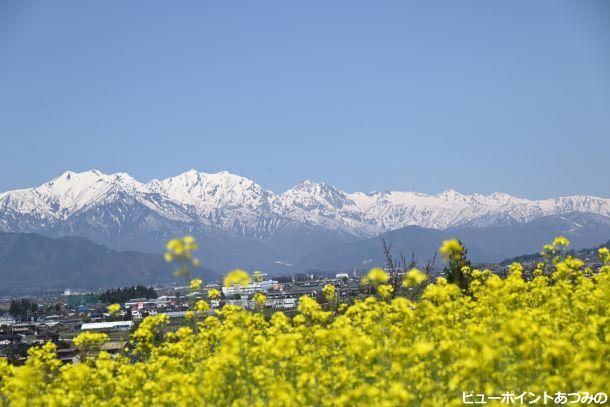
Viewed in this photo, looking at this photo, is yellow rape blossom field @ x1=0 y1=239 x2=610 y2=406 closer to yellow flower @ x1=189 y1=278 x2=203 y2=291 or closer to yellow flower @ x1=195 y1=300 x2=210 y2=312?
yellow flower @ x1=189 y1=278 x2=203 y2=291

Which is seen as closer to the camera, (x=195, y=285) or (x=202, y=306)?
(x=195, y=285)

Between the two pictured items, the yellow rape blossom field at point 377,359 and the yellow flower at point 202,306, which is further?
the yellow flower at point 202,306

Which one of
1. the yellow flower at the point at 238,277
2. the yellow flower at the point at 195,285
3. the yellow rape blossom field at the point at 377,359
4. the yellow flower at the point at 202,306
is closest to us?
the yellow rape blossom field at the point at 377,359

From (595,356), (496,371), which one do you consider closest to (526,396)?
(496,371)

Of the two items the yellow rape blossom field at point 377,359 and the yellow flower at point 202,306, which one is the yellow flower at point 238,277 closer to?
the yellow rape blossom field at point 377,359

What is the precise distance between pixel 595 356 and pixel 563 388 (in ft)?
3.84

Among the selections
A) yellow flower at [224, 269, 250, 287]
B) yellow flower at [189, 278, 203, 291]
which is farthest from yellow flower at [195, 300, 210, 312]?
yellow flower at [224, 269, 250, 287]

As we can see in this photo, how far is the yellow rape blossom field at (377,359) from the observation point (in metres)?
7.98

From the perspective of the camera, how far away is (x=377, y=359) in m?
9.48

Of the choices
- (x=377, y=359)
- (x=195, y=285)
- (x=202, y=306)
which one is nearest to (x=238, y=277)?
(x=195, y=285)

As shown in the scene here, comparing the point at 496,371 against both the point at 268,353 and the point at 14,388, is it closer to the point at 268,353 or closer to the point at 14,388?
the point at 268,353

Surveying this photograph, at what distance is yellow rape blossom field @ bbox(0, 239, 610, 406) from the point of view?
7.98m

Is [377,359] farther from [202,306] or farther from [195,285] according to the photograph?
[202,306]

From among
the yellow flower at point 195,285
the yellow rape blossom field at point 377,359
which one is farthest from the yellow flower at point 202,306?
the yellow flower at point 195,285
